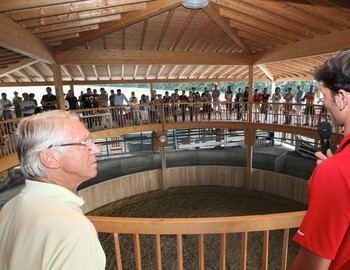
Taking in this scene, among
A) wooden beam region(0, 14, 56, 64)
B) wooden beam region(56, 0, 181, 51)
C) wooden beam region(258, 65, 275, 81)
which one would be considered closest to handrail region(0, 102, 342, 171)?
wooden beam region(56, 0, 181, 51)

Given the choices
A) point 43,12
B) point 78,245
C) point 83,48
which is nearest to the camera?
point 78,245

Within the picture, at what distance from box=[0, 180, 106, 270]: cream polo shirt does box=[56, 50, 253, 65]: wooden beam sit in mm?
7881

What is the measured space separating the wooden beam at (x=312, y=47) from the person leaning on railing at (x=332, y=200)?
593cm

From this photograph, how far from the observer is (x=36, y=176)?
97 centimetres

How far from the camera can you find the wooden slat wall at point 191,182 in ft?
32.7

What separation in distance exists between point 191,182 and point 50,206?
38.0ft

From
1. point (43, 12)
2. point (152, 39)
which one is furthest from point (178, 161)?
point (43, 12)

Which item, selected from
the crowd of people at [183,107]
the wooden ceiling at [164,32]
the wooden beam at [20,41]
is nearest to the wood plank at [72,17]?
the wooden ceiling at [164,32]

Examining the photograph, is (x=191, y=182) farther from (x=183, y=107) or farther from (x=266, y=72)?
(x=266, y=72)

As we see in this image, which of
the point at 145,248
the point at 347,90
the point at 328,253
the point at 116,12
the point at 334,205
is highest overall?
the point at 116,12

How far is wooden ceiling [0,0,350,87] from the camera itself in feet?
14.8

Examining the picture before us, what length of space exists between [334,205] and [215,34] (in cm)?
812

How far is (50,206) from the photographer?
83 centimetres

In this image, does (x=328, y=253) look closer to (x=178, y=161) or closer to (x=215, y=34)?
(x=215, y=34)
